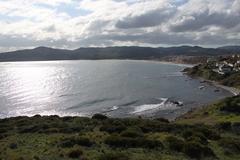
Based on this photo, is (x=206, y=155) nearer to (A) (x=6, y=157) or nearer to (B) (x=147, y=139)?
(B) (x=147, y=139)

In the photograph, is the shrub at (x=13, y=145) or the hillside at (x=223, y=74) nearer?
the shrub at (x=13, y=145)

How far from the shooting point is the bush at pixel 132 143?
91.6 ft

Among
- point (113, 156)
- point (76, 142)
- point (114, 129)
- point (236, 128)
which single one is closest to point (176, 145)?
point (113, 156)

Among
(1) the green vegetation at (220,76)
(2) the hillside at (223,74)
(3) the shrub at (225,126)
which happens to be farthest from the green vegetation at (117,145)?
(1) the green vegetation at (220,76)

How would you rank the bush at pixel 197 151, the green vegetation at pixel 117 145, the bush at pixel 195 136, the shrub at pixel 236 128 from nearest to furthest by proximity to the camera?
1. the green vegetation at pixel 117 145
2. the bush at pixel 197 151
3. the bush at pixel 195 136
4. the shrub at pixel 236 128

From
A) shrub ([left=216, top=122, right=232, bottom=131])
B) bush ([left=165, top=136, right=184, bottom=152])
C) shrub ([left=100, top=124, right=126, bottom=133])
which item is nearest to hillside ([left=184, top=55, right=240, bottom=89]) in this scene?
shrub ([left=216, top=122, right=232, bottom=131])

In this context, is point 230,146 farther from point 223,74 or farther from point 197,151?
point 223,74

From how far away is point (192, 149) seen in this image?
26812 millimetres

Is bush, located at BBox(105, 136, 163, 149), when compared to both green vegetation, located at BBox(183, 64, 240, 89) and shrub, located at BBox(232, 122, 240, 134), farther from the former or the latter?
green vegetation, located at BBox(183, 64, 240, 89)

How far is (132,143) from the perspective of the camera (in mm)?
28094

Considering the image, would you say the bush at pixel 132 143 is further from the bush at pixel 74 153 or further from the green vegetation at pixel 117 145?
the bush at pixel 74 153

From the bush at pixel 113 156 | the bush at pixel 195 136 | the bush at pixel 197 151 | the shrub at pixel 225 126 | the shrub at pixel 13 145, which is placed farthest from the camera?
the shrub at pixel 225 126

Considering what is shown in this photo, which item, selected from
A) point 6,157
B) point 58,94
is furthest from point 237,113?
point 58,94

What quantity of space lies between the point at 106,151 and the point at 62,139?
5.27 metres
